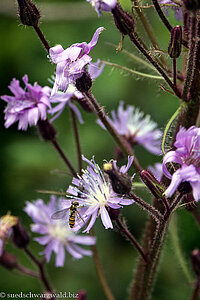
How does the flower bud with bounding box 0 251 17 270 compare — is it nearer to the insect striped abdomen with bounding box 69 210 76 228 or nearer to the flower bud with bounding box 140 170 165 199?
the insect striped abdomen with bounding box 69 210 76 228

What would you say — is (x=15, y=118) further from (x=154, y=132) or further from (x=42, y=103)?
(x=154, y=132)

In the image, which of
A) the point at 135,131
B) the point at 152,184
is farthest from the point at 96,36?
the point at 135,131

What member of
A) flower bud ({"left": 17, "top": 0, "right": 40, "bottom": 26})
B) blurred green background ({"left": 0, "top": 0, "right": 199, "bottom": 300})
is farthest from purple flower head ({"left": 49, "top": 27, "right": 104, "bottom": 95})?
blurred green background ({"left": 0, "top": 0, "right": 199, "bottom": 300})

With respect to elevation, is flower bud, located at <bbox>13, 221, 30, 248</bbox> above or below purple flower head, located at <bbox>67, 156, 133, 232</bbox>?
below

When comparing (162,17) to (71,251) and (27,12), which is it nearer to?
(27,12)

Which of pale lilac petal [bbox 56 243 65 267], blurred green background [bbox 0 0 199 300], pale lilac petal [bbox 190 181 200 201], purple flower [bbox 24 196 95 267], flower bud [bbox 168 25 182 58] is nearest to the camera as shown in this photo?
pale lilac petal [bbox 190 181 200 201]

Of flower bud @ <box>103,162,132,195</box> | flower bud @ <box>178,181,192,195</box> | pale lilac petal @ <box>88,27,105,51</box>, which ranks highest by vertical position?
pale lilac petal @ <box>88,27,105,51</box>
